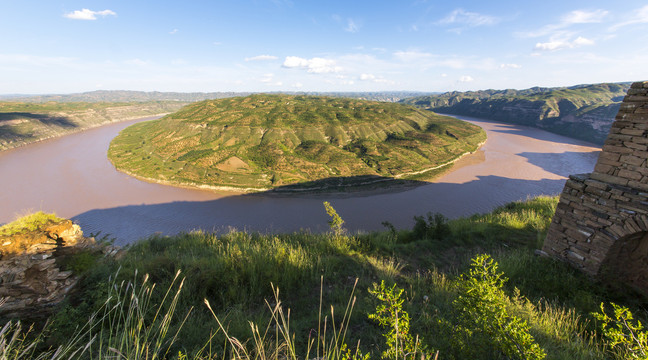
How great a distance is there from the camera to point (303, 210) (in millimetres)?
31562

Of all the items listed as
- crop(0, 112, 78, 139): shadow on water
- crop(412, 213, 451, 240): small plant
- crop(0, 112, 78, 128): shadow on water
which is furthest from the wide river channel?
crop(0, 112, 78, 128): shadow on water

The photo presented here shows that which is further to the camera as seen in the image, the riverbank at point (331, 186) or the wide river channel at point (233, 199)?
the riverbank at point (331, 186)

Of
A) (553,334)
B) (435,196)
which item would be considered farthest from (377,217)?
(553,334)

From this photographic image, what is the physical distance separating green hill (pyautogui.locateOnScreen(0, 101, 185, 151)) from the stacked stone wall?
102459 mm

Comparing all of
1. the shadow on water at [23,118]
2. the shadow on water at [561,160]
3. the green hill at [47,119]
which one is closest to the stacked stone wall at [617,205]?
the shadow on water at [561,160]

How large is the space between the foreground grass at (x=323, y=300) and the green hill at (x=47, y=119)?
311 feet

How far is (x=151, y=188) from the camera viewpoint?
1507 inches

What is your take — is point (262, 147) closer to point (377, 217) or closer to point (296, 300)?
point (377, 217)

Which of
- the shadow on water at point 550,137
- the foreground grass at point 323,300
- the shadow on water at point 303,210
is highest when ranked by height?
the foreground grass at point 323,300

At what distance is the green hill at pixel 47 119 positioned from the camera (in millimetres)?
66938

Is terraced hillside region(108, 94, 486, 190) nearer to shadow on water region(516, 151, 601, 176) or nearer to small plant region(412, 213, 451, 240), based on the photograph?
shadow on water region(516, 151, 601, 176)

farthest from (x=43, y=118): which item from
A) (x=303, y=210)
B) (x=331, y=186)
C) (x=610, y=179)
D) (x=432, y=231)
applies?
(x=610, y=179)

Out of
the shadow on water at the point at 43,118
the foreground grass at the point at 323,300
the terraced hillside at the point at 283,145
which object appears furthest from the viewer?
the shadow on water at the point at 43,118

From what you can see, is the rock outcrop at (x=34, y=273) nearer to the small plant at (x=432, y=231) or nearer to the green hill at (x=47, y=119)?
the small plant at (x=432, y=231)
